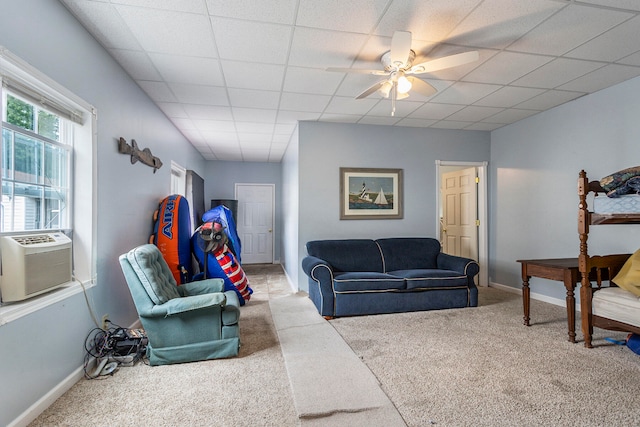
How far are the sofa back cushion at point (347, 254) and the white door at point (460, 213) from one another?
6.23ft

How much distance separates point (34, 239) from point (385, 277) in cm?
306

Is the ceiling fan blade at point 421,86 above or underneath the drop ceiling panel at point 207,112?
underneath

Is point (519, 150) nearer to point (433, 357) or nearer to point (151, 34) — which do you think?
point (433, 357)

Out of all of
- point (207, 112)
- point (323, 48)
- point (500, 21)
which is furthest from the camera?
point (207, 112)

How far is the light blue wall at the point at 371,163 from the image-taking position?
4371 mm

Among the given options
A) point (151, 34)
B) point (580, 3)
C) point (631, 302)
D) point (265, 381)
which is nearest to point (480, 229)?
point (631, 302)

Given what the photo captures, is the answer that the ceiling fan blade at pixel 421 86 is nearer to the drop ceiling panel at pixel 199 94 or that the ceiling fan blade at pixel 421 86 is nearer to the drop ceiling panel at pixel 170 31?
the drop ceiling panel at pixel 170 31

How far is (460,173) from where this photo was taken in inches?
209

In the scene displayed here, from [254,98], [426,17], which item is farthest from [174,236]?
[426,17]

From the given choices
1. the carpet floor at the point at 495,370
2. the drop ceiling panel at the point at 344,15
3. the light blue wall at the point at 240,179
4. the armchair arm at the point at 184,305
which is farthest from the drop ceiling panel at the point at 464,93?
the light blue wall at the point at 240,179

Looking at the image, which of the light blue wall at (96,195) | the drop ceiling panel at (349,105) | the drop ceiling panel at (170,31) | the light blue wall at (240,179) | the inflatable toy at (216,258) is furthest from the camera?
the light blue wall at (240,179)

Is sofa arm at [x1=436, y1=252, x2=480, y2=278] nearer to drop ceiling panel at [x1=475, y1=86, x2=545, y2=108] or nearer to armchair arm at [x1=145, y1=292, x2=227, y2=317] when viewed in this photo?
drop ceiling panel at [x1=475, y1=86, x2=545, y2=108]

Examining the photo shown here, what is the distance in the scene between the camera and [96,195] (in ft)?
7.65

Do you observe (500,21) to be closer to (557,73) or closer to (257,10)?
(557,73)
